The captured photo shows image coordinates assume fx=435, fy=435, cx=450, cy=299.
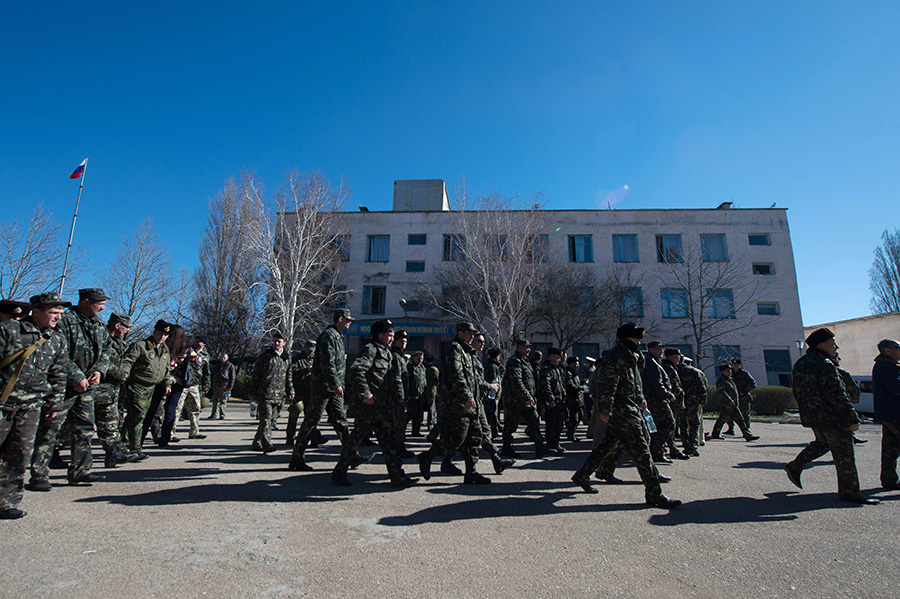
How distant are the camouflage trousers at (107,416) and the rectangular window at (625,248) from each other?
2895 centimetres

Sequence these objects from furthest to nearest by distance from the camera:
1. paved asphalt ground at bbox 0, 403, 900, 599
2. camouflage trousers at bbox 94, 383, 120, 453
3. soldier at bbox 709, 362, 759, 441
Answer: soldier at bbox 709, 362, 759, 441 < camouflage trousers at bbox 94, 383, 120, 453 < paved asphalt ground at bbox 0, 403, 900, 599

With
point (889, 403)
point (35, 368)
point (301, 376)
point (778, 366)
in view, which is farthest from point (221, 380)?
point (778, 366)

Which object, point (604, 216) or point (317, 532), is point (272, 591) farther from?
point (604, 216)

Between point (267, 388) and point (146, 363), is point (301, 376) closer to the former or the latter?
point (267, 388)

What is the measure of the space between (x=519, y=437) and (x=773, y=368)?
82.8ft

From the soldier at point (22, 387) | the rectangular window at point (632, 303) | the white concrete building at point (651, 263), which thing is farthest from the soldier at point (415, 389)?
the rectangular window at point (632, 303)

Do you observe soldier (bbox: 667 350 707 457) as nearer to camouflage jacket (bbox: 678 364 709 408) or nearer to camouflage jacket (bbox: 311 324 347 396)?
camouflage jacket (bbox: 678 364 709 408)

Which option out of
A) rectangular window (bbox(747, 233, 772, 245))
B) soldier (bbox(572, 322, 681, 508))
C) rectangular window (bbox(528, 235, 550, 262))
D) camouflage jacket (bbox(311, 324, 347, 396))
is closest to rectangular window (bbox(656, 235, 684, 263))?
rectangular window (bbox(747, 233, 772, 245))

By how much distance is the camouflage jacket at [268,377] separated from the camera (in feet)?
24.3

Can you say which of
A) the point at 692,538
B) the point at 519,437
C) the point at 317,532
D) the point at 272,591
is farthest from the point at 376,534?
the point at 519,437

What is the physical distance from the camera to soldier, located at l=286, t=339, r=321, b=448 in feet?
28.0

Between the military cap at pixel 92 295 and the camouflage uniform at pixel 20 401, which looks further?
the military cap at pixel 92 295

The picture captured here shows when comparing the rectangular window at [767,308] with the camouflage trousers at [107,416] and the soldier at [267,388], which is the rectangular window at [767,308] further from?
the camouflage trousers at [107,416]

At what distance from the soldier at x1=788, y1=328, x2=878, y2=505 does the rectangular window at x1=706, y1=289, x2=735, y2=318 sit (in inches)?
1032
